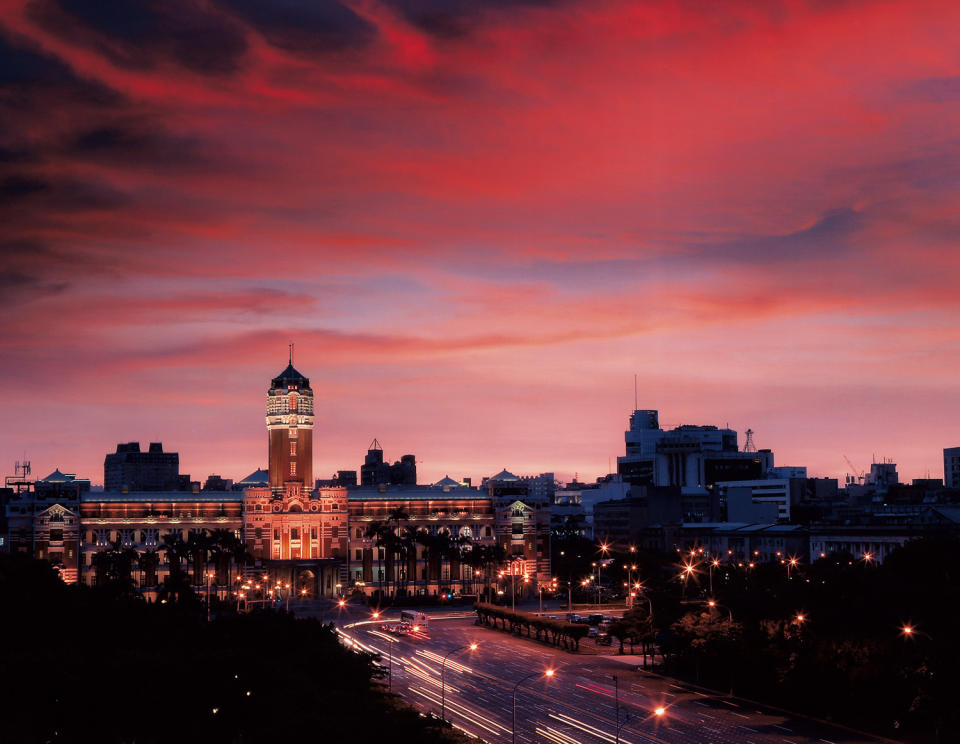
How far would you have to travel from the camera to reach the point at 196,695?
100562mm

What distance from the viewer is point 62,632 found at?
13500 cm

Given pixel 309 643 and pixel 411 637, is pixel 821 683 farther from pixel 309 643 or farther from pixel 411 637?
pixel 411 637

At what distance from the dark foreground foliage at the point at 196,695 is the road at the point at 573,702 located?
10.7m

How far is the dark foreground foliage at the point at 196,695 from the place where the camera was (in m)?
88.4

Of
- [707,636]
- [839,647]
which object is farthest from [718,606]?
[839,647]

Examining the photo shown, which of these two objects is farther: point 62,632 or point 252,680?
point 62,632

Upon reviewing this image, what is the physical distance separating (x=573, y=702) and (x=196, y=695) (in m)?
38.5

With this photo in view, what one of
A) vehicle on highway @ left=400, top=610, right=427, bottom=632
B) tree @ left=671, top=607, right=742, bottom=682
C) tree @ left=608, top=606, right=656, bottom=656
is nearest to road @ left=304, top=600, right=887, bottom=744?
tree @ left=608, top=606, right=656, bottom=656

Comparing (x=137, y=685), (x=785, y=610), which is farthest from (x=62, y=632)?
(x=785, y=610)

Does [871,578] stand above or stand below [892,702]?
above

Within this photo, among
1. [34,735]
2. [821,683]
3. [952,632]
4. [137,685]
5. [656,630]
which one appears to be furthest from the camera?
[656,630]

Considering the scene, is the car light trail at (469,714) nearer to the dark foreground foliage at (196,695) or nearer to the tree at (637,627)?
the dark foreground foliage at (196,695)

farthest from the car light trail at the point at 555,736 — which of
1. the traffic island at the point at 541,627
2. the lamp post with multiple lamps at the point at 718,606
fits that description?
the traffic island at the point at 541,627

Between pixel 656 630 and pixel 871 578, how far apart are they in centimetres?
2448
